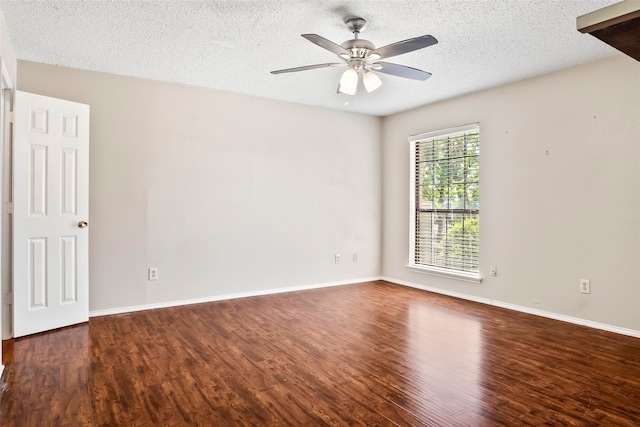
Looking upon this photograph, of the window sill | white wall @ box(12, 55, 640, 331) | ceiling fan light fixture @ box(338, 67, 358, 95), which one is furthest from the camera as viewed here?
the window sill

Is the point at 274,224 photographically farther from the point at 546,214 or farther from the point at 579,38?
the point at 579,38

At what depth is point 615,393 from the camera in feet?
7.13

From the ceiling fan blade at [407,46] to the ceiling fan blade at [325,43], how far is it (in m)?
0.23

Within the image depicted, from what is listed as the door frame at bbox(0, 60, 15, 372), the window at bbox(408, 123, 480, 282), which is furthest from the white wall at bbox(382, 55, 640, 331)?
the door frame at bbox(0, 60, 15, 372)

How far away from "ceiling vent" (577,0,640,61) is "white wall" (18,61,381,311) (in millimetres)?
4064

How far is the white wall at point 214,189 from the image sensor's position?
3.79 m

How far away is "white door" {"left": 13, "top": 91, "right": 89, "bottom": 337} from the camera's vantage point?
3129 mm

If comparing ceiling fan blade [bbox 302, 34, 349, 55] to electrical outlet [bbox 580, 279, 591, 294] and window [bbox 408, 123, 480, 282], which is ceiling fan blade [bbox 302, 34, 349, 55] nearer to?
window [bbox 408, 123, 480, 282]

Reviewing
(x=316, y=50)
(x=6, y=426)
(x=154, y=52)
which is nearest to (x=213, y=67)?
(x=154, y=52)

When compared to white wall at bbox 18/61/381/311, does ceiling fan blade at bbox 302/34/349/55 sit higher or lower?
higher

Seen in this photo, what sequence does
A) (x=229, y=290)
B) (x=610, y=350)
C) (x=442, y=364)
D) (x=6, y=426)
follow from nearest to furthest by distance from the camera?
1. (x=6, y=426)
2. (x=442, y=364)
3. (x=610, y=350)
4. (x=229, y=290)

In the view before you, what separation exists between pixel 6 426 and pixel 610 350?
381 centimetres

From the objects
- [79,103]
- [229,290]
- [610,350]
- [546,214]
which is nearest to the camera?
[610,350]

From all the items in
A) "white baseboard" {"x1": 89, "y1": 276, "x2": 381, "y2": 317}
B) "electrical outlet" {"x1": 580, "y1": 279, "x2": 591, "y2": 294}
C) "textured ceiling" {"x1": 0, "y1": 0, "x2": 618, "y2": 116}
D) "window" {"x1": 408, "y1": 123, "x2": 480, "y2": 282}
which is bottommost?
"white baseboard" {"x1": 89, "y1": 276, "x2": 381, "y2": 317}
